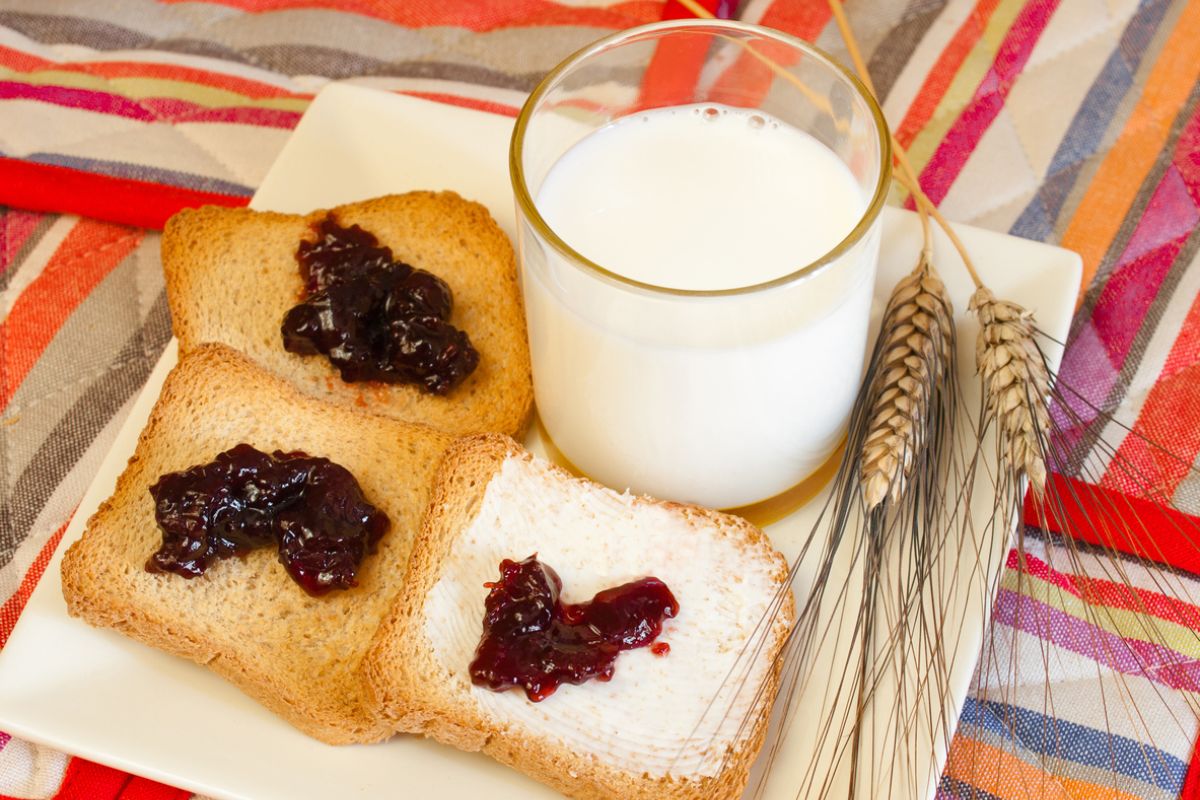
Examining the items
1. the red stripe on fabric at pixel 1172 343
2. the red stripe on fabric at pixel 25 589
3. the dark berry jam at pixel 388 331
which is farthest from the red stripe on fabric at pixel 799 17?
the red stripe on fabric at pixel 25 589

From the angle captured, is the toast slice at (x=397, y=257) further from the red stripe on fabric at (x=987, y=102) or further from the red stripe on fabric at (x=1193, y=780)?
the red stripe on fabric at (x=1193, y=780)

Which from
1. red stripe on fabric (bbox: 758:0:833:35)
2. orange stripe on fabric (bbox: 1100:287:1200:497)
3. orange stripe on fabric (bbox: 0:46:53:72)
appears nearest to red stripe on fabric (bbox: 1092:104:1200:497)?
orange stripe on fabric (bbox: 1100:287:1200:497)

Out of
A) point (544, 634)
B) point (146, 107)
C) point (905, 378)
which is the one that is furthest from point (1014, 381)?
point (146, 107)

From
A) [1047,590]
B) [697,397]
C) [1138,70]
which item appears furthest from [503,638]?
[1138,70]

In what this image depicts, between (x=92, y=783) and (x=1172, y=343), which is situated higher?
(x=1172, y=343)

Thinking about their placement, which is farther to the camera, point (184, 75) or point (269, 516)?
point (184, 75)

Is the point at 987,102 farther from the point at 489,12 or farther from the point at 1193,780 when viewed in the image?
the point at 1193,780

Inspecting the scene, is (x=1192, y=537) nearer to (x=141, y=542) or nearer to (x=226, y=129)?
(x=141, y=542)
